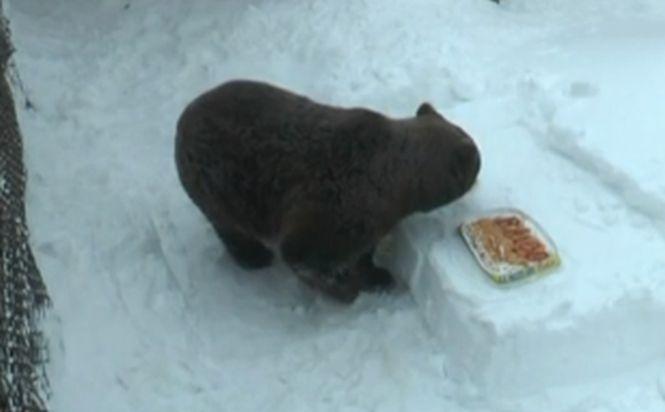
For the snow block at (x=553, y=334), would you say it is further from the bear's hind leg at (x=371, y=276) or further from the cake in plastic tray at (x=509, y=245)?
the bear's hind leg at (x=371, y=276)

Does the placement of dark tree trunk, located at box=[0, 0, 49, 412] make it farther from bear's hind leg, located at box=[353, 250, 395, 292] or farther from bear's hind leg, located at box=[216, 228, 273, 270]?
bear's hind leg, located at box=[353, 250, 395, 292]

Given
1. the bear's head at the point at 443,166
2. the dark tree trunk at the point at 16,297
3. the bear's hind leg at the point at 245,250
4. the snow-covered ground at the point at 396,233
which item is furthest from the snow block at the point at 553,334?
the dark tree trunk at the point at 16,297

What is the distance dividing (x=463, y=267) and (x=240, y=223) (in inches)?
42.2

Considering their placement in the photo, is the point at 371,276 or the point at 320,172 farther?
the point at 371,276

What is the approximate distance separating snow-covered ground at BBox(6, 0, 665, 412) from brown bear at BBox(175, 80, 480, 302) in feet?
0.71

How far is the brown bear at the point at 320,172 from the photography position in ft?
18.0

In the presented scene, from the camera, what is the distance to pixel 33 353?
491 centimetres

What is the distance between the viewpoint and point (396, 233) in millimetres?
5754

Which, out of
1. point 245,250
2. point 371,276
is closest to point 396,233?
point 371,276

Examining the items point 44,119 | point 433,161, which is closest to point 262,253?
point 433,161

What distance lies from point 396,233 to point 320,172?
1.66ft

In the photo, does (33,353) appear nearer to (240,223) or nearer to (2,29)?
(240,223)

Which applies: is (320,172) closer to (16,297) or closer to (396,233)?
(396,233)

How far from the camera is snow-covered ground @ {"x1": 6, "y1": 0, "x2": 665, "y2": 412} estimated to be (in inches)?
197
